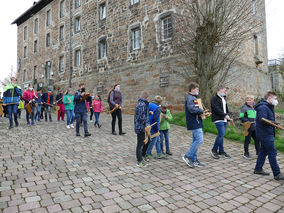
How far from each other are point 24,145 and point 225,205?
526 centimetres

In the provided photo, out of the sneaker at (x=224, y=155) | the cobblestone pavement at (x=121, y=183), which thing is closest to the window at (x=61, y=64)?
the cobblestone pavement at (x=121, y=183)

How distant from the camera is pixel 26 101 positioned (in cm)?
991

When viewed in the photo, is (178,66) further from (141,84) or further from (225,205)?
(225,205)

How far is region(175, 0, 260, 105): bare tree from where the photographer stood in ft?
33.0

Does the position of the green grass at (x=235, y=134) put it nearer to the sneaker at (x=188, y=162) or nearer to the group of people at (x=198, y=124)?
the group of people at (x=198, y=124)

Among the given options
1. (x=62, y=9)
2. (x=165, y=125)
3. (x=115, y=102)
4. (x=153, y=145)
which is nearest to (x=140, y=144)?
(x=153, y=145)

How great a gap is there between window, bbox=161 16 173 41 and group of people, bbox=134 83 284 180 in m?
8.59

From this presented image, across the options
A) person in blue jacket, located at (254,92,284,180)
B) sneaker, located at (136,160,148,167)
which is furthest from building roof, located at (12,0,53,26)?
person in blue jacket, located at (254,92,284,180)

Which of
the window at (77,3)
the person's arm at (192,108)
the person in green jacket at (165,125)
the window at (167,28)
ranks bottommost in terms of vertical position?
the person in green jacket at (165,125)

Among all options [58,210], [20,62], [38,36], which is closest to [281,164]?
[58,210]

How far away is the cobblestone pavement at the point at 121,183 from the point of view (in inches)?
120

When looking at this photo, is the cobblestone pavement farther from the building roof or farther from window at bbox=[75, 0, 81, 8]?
the building roof

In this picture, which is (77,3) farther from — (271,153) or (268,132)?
(271,153)

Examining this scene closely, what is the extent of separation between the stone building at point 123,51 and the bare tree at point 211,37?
6.38ft
